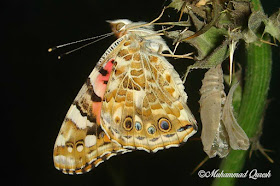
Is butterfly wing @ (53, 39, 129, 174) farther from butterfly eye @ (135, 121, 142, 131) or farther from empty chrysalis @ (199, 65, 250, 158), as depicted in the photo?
empty chrysalis @ (199, 65, 250, 158)

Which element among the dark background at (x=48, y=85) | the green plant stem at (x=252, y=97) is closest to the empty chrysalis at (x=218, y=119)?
the green plant stem at (x=252, y=97)

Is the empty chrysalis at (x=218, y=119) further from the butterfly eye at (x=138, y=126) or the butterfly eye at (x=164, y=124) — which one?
the butterfly eye at (x=138, y=126)

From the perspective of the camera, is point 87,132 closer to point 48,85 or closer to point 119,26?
point 119,26

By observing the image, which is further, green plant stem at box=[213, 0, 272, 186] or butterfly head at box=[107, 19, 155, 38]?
butterfly head at box=[107, 19, 155, 38]

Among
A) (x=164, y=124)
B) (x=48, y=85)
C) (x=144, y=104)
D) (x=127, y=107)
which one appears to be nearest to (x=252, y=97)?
(x=164, y=124)

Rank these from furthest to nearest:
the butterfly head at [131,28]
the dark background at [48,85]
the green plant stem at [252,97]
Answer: the dark background at [48,85] < the butterfly head at [131,28] < the green plant stem at [252,97]

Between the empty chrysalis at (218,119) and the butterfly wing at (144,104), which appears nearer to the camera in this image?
the empty chrysalis at (218,119)

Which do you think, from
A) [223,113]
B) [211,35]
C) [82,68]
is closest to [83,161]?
[223,113]

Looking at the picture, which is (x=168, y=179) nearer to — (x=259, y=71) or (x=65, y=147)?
(x=65, y=147)

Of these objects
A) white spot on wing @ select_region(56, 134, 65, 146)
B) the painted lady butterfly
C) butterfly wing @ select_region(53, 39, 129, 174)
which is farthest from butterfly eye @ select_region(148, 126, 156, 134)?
white spot on wing @ select_region(56, 134, 65, 146)

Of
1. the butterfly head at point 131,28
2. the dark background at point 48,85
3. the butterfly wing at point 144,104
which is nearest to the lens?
the butterfly wing at point 144,104
